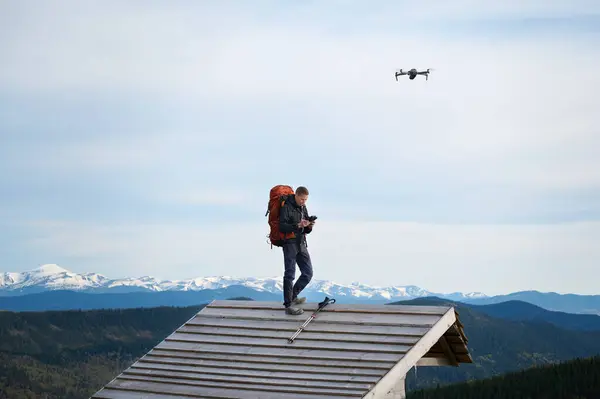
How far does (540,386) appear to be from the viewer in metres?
146

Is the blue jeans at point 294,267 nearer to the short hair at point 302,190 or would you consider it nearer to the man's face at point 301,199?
the man's face at point 301,199

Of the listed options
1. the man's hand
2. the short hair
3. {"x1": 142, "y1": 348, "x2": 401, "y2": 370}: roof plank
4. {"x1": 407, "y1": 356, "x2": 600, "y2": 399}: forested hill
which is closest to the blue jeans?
the man's hand

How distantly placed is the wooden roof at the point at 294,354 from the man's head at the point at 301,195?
7.51 feet

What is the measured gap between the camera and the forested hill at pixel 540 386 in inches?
5487

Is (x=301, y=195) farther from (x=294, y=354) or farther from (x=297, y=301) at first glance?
(x=294, y=354)

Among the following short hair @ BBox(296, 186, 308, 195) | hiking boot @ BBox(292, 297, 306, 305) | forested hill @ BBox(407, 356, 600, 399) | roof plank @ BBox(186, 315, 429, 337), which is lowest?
forested hill @ BBox(407, 356, 600, 399)

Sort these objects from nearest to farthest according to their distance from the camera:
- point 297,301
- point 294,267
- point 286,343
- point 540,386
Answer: point 286,343
point 294,267
point 297,301
point 540,386

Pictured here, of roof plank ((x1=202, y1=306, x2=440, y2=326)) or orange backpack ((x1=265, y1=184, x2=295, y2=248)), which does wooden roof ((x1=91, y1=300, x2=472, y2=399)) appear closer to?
roof plank ((x1=202, y1=306, x2=440, y2=326))

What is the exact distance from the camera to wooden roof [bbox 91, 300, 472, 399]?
14.4m

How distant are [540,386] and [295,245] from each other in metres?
139

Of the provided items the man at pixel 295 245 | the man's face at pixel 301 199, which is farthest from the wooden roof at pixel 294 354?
the man's face at pixel 301 199

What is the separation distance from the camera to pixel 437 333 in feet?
50.7

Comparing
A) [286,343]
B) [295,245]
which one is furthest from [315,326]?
[295,245]

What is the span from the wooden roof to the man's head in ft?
7.51
